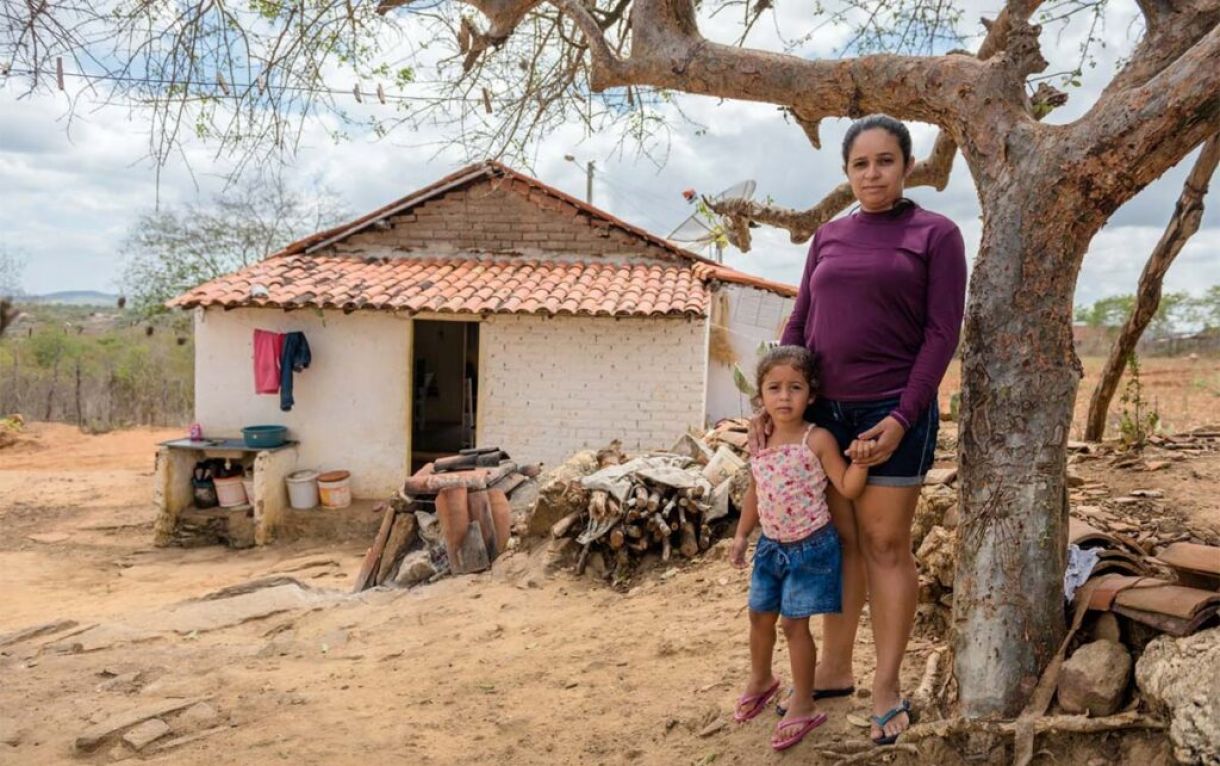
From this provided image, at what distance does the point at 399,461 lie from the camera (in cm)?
1009

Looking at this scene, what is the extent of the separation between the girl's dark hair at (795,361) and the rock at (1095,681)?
1.12 meters

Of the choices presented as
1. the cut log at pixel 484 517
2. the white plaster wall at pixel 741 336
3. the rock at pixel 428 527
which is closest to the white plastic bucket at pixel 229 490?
the rock at pixel 428 527

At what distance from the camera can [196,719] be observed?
390 centimetres

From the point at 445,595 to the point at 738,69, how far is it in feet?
13.4

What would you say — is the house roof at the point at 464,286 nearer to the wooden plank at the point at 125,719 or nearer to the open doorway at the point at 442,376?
the open doorway at the point at 442,376

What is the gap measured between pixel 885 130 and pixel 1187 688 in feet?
5.84

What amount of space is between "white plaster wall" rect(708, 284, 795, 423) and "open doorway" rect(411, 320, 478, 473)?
477 centimetres

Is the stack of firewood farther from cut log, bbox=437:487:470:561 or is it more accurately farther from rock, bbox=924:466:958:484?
rock, bbox=924:466:958:484

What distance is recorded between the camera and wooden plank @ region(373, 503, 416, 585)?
257 inches

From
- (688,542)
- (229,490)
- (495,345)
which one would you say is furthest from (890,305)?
(229,490)

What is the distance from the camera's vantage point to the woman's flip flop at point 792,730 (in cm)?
268

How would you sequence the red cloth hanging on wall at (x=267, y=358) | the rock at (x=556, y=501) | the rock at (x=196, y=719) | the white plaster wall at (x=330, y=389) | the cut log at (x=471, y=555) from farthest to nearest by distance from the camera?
the white plaster wall at (x=330, y=389)
the red cloth hanging on wall at (x=267, y=358)
the cut log at (x=471, y=555)
the rock at (x=556, y=501)
the rock at (x=196, y=719)

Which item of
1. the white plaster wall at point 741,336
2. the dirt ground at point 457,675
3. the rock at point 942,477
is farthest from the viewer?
the white plaster wall at point 741,336

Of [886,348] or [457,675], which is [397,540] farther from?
[886,348]
